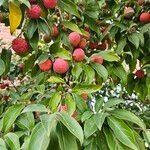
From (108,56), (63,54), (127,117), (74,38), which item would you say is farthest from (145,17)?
(127,117)

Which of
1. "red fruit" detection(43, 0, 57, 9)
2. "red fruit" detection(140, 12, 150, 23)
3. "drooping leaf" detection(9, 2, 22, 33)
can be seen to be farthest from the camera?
"red fruit" detection(140, 12, 150, 23)

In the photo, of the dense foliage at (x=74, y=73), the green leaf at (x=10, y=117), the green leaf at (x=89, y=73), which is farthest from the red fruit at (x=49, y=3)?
the green leaf at (x=10, y=117)

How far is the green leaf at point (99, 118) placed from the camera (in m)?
1.21

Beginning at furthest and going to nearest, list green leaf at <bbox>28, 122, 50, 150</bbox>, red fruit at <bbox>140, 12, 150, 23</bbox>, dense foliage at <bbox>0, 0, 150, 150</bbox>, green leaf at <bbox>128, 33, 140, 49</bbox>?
red fruit at <bbox>140, 12, 150, 23</bbox>
green leaf at <bbox>128, 33, 140, 49</bbox>
dense foliage at <bbox>0, 0, 150, 150</bbox>
green leaf at <bbox>28, 122, 50, 150</bbox>

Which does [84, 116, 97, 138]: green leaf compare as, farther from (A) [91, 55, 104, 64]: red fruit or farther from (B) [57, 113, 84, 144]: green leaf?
(A) [91, 55, 104, 64]: red fruit

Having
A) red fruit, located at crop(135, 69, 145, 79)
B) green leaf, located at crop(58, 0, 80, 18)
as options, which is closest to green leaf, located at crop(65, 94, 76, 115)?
green leaf, located at crop(58, 0, 80, 18)

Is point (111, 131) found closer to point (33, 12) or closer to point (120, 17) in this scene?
point (33, 12)

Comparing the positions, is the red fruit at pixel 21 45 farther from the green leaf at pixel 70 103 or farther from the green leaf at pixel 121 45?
the green leaf at pixel 121 45

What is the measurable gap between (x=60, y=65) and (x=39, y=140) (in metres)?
0.39

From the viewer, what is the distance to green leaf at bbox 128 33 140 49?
5.92 feet

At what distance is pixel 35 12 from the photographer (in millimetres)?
1374

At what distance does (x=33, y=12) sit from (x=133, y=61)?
2.39ft

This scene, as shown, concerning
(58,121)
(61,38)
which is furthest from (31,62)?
(58,121)

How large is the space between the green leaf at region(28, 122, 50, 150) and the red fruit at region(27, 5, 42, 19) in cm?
43
